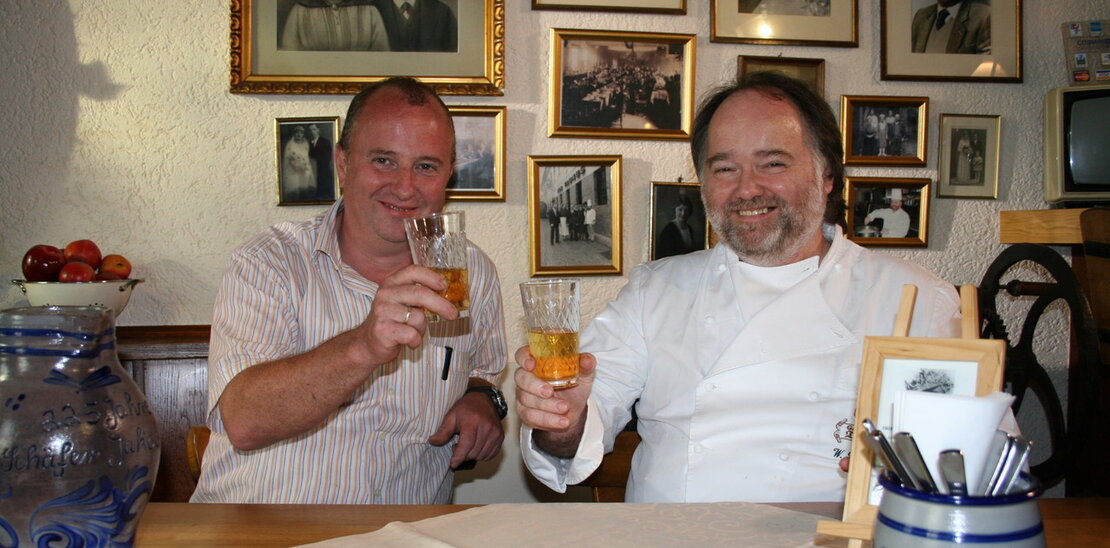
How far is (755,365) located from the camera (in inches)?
82.2

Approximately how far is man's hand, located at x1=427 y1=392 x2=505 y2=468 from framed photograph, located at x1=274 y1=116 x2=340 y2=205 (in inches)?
46.8

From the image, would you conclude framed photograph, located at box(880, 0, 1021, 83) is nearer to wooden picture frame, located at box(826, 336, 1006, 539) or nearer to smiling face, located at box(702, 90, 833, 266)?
smiling face, located at box(702, 90, 833, 266)

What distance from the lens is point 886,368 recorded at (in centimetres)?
112

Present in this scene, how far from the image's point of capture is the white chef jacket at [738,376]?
202cm

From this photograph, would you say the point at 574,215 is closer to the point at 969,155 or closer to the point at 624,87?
the point at 624,87

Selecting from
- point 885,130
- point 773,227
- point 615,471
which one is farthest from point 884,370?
point 885,130

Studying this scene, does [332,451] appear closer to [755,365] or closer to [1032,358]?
[755,365]

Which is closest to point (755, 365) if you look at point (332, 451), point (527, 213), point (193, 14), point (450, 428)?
point (450, 428)

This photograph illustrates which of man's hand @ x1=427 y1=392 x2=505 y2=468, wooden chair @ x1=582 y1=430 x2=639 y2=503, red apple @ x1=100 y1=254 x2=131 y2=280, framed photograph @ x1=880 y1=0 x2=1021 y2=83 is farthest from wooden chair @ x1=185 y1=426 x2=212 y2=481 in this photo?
framed photograph @ x1=880 y1=0 x2=1021 y2=83

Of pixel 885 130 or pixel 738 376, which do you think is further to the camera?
pixel 885 130

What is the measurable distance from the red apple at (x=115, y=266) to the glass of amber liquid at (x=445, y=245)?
1.62m

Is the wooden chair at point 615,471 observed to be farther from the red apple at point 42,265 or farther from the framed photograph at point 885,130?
the red apple at point 42,265

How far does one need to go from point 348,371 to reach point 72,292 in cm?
138

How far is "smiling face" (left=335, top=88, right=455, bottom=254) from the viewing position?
2430 mm
